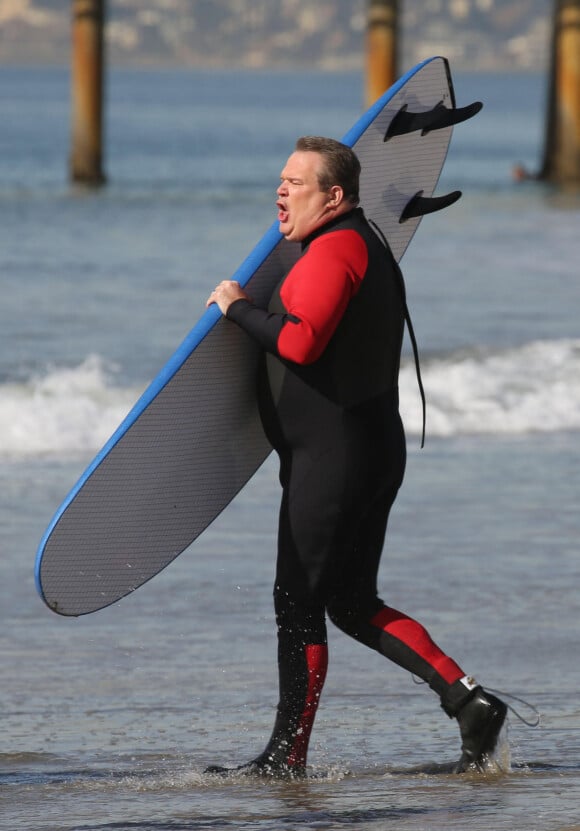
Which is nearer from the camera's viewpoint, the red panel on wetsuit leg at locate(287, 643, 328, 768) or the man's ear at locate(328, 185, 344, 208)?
the man's ear at locate(328, 185, 344, 208)

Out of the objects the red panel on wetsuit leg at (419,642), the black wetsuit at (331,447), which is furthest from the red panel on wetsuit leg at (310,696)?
the red panel on wetsuit leg at (419,642)

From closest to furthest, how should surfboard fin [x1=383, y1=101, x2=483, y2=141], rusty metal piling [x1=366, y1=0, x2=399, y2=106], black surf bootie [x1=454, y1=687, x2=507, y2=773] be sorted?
black surf bootie [x1=454, y1=687, x2=507, y2=773]
surfboard fin [x1=383, y1=101, x2=483, y2=141]
rusty metal piling [x1=366, y1=0, x2=399, y2=106]

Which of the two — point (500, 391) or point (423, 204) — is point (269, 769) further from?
point (500, 391)

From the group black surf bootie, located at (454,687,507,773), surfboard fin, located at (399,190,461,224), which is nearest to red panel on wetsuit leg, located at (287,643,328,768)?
black surf bootie, located at (454,687,507,773)

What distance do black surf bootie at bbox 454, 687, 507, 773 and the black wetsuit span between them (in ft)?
0.22

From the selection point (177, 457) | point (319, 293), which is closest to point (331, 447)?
point (319, 293)

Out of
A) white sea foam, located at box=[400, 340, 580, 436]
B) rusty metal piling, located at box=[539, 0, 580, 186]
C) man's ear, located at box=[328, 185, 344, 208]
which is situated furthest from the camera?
rusty metal piling, located at box=[539, 0, 580, 186]

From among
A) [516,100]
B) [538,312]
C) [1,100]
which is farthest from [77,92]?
[516,100]

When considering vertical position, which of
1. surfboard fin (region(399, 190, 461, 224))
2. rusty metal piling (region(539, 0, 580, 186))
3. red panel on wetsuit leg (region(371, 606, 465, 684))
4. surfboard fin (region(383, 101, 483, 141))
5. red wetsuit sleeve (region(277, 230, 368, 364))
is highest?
rusty metal piling (region(539, 0, 580, 186))

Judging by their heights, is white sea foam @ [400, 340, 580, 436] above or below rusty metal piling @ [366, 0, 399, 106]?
below

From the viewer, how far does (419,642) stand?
159 inches

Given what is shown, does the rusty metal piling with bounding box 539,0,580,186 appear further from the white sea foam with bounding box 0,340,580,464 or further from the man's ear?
the man's ear

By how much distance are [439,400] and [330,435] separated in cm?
716

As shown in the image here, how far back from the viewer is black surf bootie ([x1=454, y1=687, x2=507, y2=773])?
4.01m
